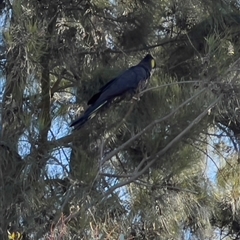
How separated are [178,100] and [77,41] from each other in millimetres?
639

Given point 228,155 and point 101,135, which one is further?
point 228,155

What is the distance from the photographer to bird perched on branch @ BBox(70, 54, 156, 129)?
326cm

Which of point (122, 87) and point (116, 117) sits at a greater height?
point (122, 87)

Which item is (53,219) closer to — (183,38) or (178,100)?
(178,100)

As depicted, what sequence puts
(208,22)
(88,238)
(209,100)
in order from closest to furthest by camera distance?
(88,238) → (209,100) → (208,22)

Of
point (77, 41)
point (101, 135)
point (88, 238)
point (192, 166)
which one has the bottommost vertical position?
point (88, 238)

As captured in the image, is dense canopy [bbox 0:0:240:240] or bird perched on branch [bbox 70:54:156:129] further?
bird perched on branch [bbox 70:54:156:129]

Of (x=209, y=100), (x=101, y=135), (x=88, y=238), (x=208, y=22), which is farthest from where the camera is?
(x=208, y=22)

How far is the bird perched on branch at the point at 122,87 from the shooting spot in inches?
129

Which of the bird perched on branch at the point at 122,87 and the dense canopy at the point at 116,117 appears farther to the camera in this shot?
the bird perched on branch at the point at 122,87

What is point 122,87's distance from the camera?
11.1ft

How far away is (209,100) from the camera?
3.02 meters

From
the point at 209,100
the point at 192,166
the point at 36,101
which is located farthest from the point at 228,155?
the point at 36,101

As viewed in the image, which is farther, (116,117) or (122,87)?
(122,87)
